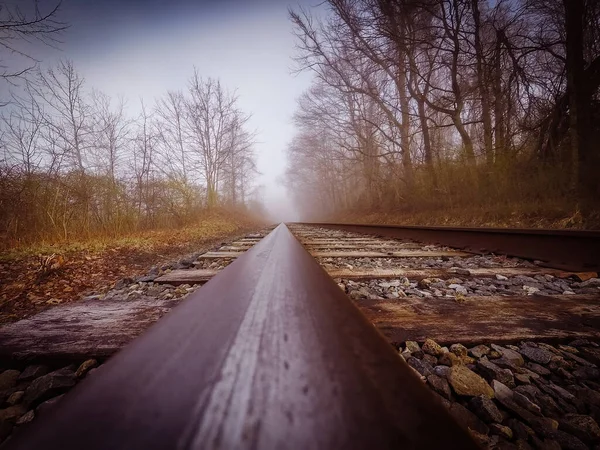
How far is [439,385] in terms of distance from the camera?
757mm

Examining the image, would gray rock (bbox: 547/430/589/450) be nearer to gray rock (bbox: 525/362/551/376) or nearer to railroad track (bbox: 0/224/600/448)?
railroad track (bbox: 0/224/600/448)

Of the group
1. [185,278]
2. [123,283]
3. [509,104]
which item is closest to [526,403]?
[185,278]

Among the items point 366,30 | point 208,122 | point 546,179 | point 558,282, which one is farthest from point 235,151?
point 558,282

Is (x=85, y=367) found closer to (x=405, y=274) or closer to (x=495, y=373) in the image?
(x=495, y=373)

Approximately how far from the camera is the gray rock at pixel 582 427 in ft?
2.04

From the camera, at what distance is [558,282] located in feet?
5.78

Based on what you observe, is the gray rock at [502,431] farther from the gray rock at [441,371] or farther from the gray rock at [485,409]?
the gray rock at [441,371]

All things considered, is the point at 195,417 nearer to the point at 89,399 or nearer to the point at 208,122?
the point at 89,399

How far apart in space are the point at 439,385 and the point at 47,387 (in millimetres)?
1099

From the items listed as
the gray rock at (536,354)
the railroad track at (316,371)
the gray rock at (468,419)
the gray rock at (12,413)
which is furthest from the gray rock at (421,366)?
the gray rock at (12,413)

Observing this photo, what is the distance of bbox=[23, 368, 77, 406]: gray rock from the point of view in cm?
73

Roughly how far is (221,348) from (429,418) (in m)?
0.32

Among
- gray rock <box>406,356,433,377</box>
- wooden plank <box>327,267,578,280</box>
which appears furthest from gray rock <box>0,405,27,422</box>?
wooden plank <box>327,267,578,280</box>

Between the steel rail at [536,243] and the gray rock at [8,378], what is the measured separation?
3140mm
